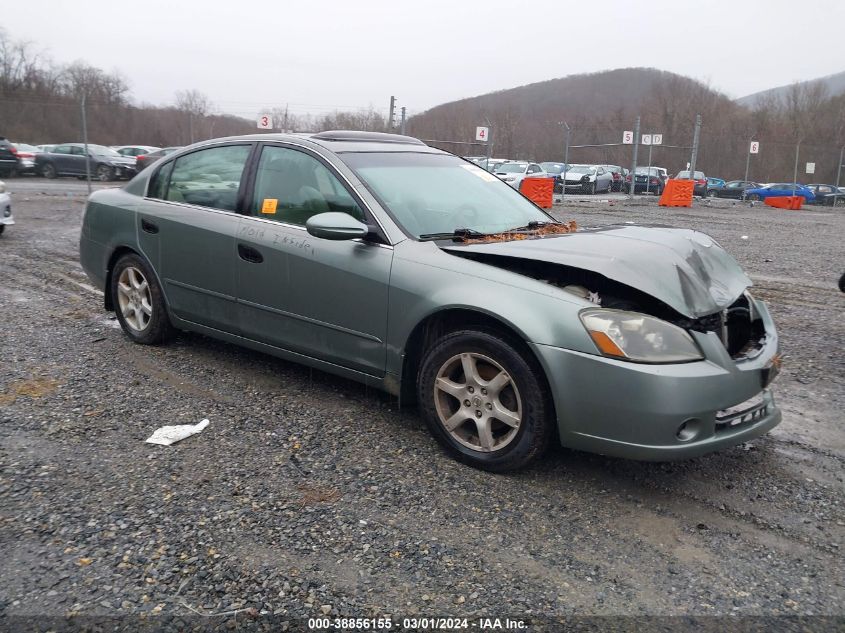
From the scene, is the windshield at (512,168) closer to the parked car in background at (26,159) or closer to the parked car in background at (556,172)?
the parked car in background at (556,172)

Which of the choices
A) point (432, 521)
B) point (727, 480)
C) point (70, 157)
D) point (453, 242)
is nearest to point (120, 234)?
point (453, 242)

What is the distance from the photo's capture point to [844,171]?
1738 inches

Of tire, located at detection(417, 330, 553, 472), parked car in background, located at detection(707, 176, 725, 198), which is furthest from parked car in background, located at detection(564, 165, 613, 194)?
tire, located at detection(417, 330, 553, 472)

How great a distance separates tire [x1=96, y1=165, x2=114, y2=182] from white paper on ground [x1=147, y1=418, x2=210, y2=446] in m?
24.0

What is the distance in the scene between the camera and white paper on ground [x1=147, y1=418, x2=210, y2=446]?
3.69 metres

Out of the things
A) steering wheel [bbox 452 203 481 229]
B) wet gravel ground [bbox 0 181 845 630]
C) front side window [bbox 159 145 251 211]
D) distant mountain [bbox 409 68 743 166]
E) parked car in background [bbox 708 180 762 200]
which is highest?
distant mountain [bbox 409 68 743 166]

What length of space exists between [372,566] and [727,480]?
1.82 metres

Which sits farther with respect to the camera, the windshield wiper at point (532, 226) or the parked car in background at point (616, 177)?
the parked car in background at point (616, 177)

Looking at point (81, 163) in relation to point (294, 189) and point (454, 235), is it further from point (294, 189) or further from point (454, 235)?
point (454, 235)

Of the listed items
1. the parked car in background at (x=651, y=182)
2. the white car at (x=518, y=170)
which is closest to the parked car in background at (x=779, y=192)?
the parked car in background at (x=651, y=182)

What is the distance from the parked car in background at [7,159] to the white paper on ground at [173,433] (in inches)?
984

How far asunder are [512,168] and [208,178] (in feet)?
83.2

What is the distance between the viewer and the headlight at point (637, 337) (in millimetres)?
3000

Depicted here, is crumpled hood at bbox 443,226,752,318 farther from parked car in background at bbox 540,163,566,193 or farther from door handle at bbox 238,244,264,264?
parked car in background at bbox 540,163,566,193
